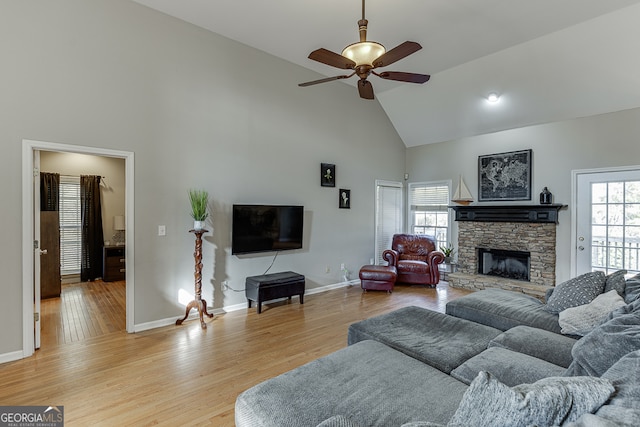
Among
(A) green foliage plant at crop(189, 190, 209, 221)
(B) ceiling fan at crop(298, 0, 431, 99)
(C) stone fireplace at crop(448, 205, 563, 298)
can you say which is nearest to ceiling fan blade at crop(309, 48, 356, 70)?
(B) ceiling fan at crop(298, 0, 431, 99)

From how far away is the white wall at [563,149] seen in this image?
4.60 metres

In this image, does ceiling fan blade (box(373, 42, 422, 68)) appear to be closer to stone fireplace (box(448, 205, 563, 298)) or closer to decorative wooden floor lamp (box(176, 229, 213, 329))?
decorative wooden floor lamp (box(176, 229, 213, 329))

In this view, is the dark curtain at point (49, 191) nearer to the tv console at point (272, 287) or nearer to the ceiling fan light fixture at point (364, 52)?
the tv console at point (272, 287)

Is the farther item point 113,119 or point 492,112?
point 492,112

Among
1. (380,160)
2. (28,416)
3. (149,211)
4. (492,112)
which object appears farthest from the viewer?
(380,160)

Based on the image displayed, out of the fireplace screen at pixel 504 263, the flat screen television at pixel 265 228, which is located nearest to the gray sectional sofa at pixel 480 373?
the flat screen television at pixel 265 228

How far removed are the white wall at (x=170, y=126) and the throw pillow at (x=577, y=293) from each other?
344 centimetres

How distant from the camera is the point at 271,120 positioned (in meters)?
4.81

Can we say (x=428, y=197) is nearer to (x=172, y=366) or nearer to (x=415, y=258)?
(x=415, y=258)

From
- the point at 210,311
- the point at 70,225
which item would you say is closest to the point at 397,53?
the point at 210,311

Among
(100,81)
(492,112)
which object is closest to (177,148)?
(100,81)

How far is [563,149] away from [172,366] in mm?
6347

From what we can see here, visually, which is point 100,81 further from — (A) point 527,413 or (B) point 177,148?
(A) point 527,413

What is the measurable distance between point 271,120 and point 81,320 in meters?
3.72
